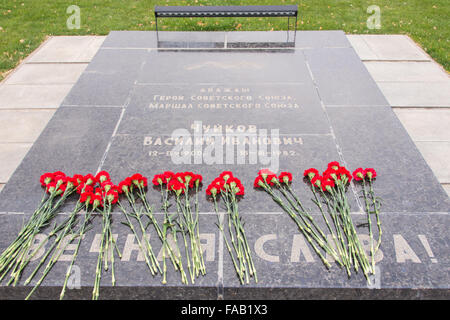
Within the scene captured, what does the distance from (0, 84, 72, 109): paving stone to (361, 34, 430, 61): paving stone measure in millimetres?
5887

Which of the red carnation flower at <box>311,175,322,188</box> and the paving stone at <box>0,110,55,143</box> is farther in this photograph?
the paving stone at <box>0,110,55,143</box>

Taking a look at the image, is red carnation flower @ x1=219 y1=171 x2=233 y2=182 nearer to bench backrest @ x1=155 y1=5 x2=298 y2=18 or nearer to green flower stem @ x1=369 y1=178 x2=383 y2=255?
green flower stem @ x1=369 y1=178 x2=383 y2=255

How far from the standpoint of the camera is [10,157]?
464cm

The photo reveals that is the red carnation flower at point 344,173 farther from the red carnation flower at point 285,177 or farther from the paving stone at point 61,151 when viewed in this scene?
the paving stone at point 61,151

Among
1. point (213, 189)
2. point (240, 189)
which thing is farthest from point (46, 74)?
point (240, 189)

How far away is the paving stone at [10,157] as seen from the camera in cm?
439

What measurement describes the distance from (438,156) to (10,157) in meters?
Result: 5.25

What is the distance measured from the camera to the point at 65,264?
2.81 meters

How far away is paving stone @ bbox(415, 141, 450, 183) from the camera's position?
442 centimetres

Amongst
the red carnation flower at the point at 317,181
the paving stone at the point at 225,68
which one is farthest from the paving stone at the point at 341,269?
the paving stone at the point at 225,68

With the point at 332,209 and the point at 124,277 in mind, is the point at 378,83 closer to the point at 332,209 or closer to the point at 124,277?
the point at 332,209

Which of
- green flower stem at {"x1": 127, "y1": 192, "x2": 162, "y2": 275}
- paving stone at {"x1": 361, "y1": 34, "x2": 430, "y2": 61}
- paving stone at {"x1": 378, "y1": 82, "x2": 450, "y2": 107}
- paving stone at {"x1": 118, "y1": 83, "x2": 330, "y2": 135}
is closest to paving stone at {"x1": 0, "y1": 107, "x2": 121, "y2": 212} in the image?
paving stone at {"x1": 118, "y1": 83, "x2": 330, "y2": 135}

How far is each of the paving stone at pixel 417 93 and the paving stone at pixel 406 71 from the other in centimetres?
21

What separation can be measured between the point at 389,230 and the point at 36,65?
677cm
